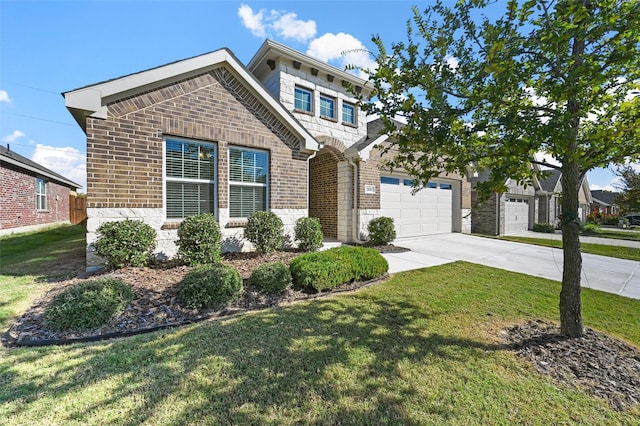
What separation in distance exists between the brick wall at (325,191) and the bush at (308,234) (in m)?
3.24

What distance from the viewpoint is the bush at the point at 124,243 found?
5.47 m

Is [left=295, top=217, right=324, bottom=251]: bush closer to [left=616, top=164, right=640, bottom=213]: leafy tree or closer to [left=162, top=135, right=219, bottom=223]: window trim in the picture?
[left=162, top=135, right=219, bottom=223]: window trim

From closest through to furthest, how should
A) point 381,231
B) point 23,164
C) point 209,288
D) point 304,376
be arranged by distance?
point 304,376, point 209,288, point 381,231, point 23,164

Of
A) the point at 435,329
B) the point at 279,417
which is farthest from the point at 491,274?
the point at 279,417

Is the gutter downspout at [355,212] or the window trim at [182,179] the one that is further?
the gutter downspout at [355,212]

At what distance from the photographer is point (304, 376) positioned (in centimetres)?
272

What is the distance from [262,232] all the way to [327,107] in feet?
24.2

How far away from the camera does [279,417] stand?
2.19m

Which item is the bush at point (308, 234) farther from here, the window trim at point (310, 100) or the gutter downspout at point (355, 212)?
the window trim at point (310, 100)

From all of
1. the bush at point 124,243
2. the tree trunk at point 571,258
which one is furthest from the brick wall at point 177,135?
the tree trunk at point 571,258

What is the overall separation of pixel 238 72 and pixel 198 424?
799 cm

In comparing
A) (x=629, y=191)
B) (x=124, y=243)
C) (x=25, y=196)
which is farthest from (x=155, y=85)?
(x=629, y=191)

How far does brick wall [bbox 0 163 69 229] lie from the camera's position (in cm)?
1327

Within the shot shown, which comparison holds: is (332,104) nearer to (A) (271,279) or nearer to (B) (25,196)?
(A) (271,279)
